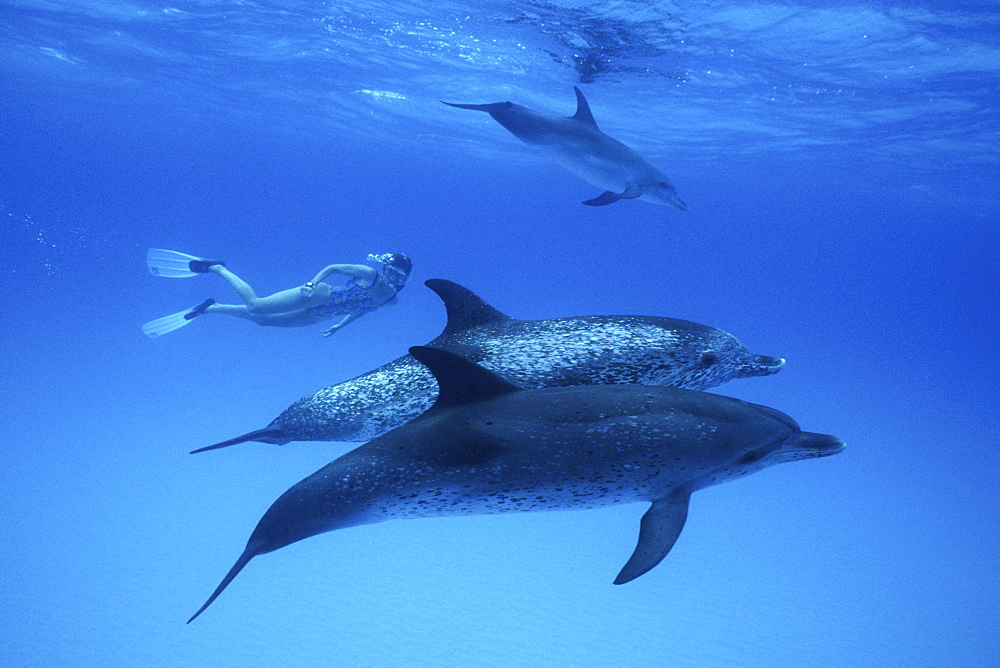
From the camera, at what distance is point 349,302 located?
47.2ft

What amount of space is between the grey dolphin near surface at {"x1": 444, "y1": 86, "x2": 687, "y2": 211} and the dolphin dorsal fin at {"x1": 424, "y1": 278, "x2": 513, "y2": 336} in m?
5.79

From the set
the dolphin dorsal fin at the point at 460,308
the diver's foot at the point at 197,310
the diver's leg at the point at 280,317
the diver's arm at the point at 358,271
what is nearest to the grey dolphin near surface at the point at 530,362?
the dolphin dorsal fin at the point at 460,308

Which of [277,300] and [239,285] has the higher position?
[277,300]

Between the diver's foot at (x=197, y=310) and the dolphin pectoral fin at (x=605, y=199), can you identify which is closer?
the dolphin pectoral fin at (x=605, y=199)

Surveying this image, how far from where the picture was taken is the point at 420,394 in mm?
4441

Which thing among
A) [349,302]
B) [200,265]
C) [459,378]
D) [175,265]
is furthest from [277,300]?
[459,378]

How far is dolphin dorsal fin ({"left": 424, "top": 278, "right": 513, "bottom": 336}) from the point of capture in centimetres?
493

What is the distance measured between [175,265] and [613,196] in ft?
37.5

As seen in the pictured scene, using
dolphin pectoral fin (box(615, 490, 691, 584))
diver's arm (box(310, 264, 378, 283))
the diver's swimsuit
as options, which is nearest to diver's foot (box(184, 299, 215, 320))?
the diver's swimsuit

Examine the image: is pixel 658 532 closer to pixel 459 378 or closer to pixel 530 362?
pixel 530 362

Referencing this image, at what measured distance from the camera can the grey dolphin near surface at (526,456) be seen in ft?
11.0

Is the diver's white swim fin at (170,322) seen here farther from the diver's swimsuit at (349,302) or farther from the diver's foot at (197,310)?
the diver's swimsuit at (349,302)

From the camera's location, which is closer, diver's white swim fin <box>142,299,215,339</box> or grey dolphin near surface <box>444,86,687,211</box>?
grey dolphin near surface <box>444,86,687,211</box>

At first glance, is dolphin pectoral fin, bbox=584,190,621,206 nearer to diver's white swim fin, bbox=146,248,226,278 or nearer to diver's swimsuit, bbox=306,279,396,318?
diver's swimsuit, bbox=306,279,396,318
